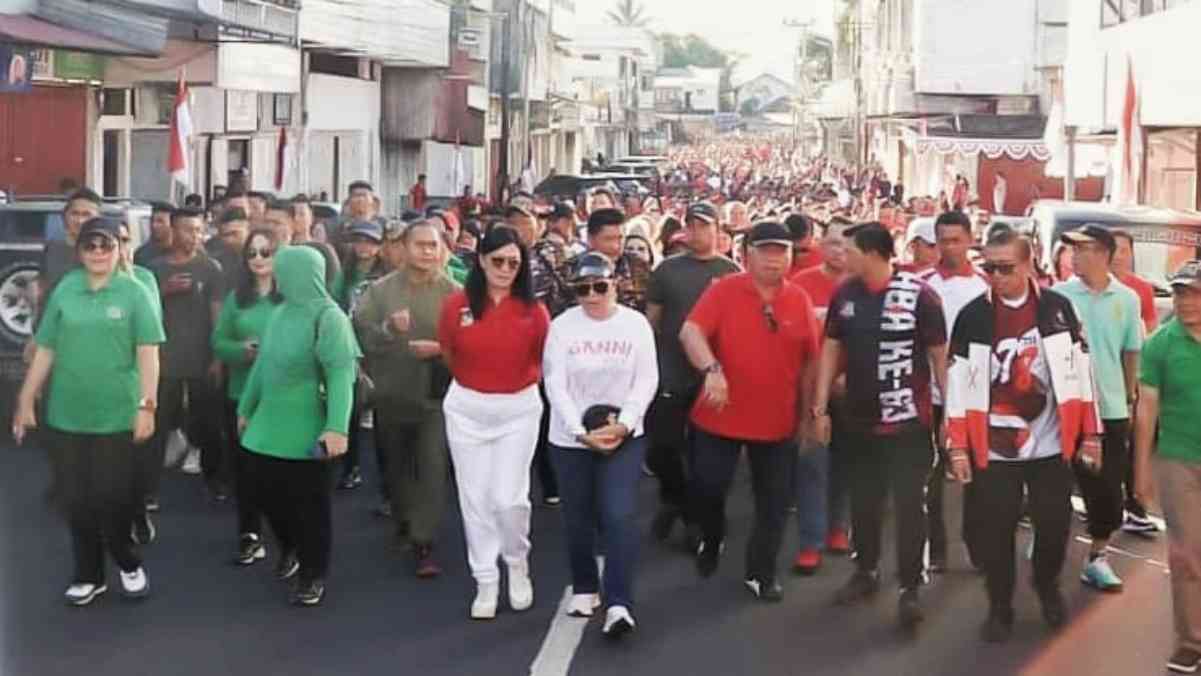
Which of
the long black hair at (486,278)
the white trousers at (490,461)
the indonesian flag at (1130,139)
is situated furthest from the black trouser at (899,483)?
the indonesian flag at (1130,139)

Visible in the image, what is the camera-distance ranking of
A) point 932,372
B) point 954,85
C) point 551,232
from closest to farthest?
point 932,372 → point 551,232 → point 954,85

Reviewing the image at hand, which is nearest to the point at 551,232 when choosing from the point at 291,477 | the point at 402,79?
the point at 291,477

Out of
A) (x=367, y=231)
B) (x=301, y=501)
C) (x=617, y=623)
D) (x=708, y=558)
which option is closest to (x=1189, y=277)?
(x=617, y=623)

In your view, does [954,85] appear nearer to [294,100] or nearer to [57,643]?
[294,100]

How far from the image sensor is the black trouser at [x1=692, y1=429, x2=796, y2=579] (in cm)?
988

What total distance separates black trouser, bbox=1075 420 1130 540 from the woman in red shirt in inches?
109

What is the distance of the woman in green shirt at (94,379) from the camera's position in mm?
9438

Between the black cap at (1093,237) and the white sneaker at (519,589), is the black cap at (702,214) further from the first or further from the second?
the white sneaker at (519,589)

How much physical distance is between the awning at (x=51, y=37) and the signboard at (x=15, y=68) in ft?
3.51

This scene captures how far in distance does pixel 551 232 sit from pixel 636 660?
7019 millimetres

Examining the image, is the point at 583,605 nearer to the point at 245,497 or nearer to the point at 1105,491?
the point at 245,497

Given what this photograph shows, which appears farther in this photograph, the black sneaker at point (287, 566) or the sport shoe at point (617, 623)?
the black sneaker at point (287, 566)

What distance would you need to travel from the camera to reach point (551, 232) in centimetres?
1532

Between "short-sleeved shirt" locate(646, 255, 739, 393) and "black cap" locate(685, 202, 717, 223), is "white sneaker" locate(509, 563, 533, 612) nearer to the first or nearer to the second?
"short-sleeved shirt" locate(646, 255, 739, 393)
